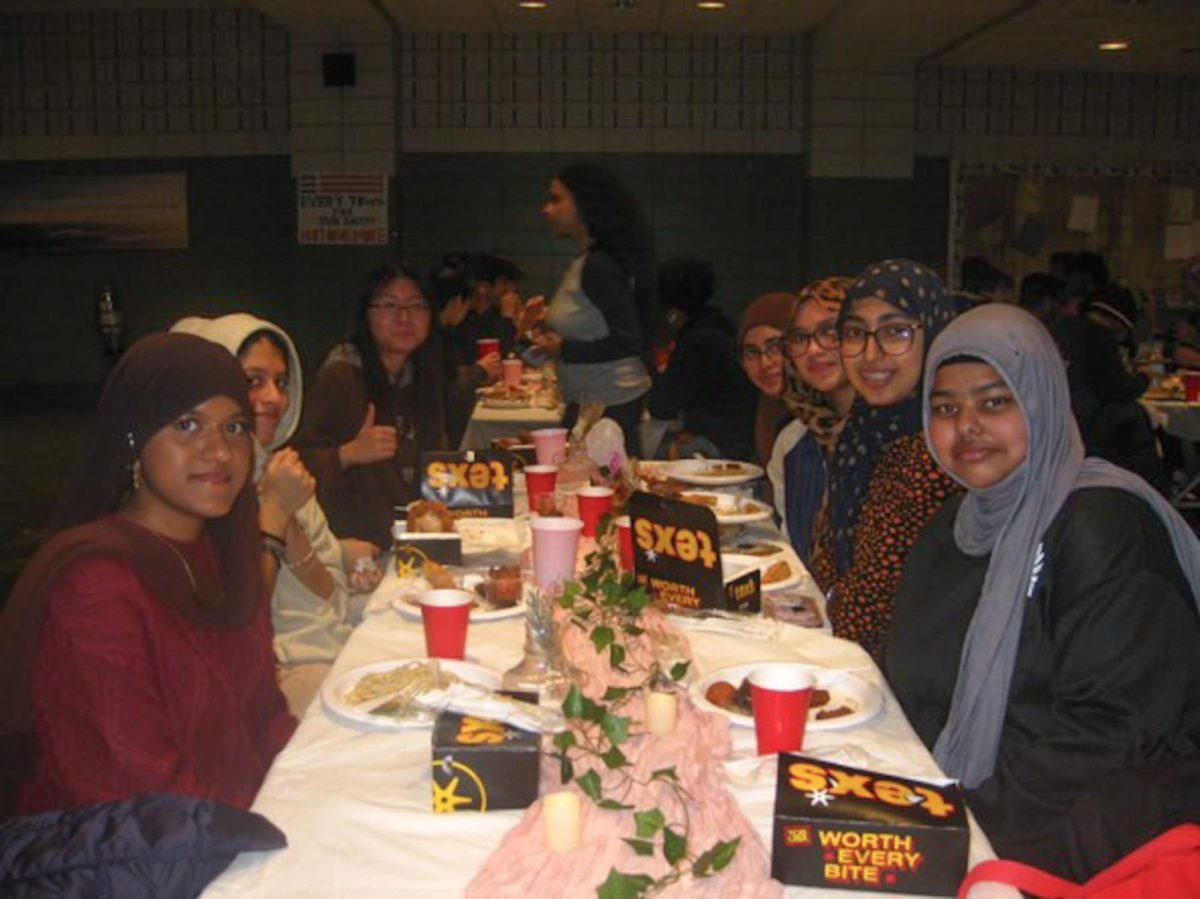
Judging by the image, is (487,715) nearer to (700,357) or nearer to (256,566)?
(256,566)

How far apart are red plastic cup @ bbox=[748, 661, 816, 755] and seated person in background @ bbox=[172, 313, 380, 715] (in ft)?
4.58

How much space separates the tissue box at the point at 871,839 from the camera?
138 centimetres

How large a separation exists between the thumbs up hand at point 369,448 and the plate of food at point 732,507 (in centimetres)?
97

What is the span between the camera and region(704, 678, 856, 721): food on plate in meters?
1.94

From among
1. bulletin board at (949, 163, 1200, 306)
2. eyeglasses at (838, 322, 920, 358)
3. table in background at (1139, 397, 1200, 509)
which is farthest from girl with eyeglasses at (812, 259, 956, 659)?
bulletin board at (949, 163, 1200, 306)

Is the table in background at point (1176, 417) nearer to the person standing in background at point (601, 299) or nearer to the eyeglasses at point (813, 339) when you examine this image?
the person standing in background at point (601, 299)

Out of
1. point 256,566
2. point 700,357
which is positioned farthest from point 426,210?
point 256,566

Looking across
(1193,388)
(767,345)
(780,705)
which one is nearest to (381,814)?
(780,705)

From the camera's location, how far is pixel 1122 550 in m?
1.94

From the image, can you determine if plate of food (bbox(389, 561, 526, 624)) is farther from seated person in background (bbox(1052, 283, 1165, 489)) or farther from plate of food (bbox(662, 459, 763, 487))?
seated person in background (bbox(1052, 283, 1165, 489))

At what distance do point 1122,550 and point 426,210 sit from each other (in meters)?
9.18

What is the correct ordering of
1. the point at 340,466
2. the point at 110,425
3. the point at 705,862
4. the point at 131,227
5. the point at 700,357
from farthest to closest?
the point at 131,227, the point at 700,357, the point at 340,466, the point at 110,425, the point at 705,862

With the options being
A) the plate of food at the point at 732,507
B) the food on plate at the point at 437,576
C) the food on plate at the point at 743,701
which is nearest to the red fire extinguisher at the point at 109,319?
the plate of food at the point at 732,507

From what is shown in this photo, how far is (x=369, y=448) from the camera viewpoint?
4.00 metres
